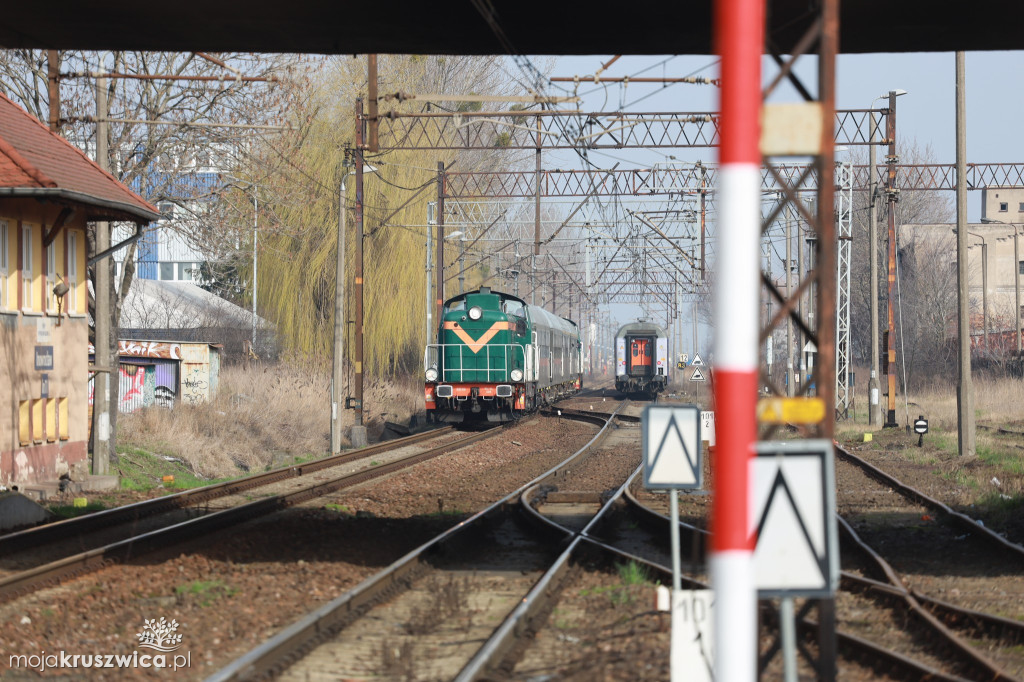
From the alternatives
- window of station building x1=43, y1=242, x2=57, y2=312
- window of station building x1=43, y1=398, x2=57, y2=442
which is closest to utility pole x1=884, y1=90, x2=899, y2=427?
window of station building x1=43, y1=242, x2=57, y2=312

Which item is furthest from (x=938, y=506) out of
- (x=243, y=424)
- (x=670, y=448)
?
(x=243, y=424)

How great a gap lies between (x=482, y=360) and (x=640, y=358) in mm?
26090

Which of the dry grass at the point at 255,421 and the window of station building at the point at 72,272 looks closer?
the window of station building at the point at 72,272

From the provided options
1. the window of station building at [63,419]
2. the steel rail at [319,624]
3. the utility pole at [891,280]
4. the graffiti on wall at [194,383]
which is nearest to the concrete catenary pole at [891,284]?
the utility pole at [891,280]

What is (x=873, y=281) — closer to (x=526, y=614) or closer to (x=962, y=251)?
(x=962, y=251)

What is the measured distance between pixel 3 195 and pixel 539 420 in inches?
901

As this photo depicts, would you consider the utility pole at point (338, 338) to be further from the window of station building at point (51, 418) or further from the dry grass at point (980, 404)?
the dry grass at point (980, 404)

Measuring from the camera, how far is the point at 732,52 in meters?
3.01

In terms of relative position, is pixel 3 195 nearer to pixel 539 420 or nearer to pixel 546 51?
pixel 546 51

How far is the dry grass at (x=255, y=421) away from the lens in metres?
24.5

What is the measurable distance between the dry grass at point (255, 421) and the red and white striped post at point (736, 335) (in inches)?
861

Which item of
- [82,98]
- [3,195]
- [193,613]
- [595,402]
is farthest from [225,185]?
[595,402]

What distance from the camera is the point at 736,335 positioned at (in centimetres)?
302

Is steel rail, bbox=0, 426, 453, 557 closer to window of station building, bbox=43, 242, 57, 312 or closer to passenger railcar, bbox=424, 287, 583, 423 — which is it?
window of station building, bbox=43, 242, 57, 312
